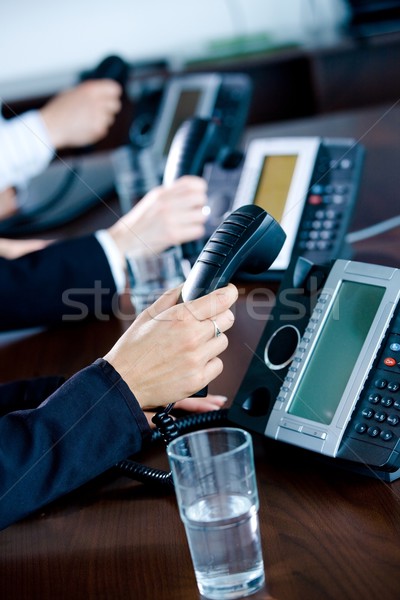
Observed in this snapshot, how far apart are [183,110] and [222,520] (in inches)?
60.1

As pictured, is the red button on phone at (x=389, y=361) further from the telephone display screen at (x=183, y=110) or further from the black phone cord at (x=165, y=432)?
the telephone display screen at (x=183, y=110)

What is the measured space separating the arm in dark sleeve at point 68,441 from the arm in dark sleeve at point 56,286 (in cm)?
56

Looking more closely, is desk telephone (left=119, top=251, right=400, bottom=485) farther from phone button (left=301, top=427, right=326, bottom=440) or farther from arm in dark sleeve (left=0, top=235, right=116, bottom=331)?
arm in dark sleeve (left=0, top=235, right=116, bottom=331)

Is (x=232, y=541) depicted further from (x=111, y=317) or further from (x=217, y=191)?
(x=217, y=191)

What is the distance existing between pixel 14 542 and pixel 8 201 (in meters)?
1.51

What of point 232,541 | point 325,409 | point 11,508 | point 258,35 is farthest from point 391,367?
point 258,35

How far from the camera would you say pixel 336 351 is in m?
0.87

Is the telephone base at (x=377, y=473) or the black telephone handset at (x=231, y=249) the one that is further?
the black telephone handset at (x=231, y=249)

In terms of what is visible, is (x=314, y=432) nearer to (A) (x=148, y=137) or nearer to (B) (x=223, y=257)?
(B) (x=223, y=257)

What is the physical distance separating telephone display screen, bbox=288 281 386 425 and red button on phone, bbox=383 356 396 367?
0.10 feet

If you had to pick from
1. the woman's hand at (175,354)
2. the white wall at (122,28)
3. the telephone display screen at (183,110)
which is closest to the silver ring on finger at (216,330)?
the woman's hand at (175,354)

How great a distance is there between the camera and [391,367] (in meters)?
0.82

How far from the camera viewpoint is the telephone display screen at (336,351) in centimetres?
84

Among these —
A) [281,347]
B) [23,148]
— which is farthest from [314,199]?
[23,148]
